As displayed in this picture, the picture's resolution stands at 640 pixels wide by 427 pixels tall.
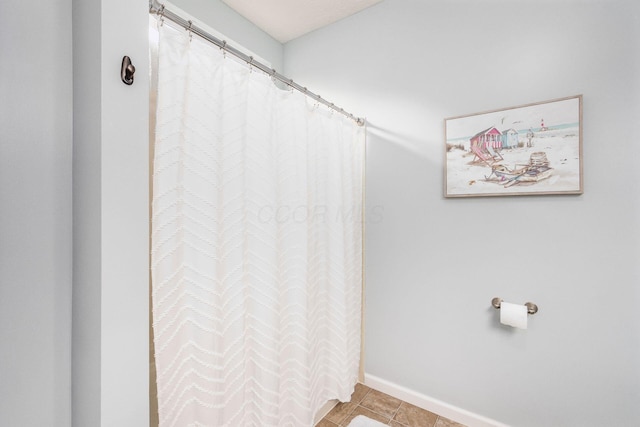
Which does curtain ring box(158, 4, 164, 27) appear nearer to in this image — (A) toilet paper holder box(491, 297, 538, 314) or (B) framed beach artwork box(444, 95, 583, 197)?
(B) framed beach artwork box(444, 95, 583, 197)

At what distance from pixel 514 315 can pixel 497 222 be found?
1.58ft

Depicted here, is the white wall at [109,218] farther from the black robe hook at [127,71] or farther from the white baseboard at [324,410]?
the white baseboard at [324,410]

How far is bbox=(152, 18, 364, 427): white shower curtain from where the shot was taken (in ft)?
2.99

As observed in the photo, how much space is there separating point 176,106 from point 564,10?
6.03 ft

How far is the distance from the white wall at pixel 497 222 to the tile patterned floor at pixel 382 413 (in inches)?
4.8

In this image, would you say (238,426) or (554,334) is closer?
(238,426)

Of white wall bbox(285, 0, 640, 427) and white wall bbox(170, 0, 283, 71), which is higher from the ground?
white wall bbox(170, 0, 283, 71)

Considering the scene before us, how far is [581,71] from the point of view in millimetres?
1334

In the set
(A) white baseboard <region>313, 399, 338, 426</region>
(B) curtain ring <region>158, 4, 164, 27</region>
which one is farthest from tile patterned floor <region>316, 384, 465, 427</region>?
(B) curtain ring <region>158, 4, 164, 27</region>

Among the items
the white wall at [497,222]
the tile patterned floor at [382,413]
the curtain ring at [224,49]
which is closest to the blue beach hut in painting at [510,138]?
the white wall at [497,222]
